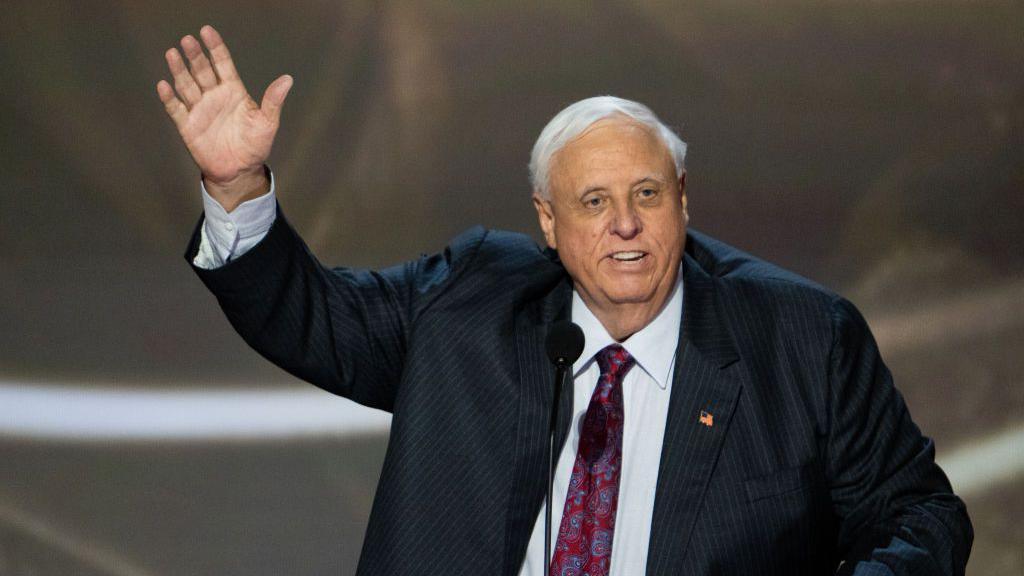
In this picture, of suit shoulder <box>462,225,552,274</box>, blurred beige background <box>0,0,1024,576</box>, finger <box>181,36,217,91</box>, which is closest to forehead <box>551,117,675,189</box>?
suit shoulder <box>462,225,552,274</box>

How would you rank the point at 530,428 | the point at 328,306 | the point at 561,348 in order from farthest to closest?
the point at 328,306
the point at 530,428
the point at 561,348

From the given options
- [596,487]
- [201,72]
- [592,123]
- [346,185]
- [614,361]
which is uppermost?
[346,185]

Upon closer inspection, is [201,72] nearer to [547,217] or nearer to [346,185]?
[547,217]

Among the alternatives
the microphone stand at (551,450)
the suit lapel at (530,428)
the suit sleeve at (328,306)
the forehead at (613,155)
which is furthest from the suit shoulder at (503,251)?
the microphone stand at (551,450)

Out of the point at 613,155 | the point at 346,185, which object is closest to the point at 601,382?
the point at 613,155

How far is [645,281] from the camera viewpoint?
2.54 m

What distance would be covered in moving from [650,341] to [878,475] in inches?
18.9

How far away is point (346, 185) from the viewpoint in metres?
3.88

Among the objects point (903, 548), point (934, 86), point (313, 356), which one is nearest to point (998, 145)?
point (934, 86)

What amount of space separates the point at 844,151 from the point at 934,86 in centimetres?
31

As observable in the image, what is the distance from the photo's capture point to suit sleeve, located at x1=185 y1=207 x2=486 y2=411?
2.47m

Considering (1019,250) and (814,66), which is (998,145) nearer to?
(1019,250)

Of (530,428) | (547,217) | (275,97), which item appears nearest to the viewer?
(275,97)

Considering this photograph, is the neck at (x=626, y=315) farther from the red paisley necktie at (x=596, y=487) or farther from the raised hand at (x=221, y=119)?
the raised hand at (x=221, y=119)
